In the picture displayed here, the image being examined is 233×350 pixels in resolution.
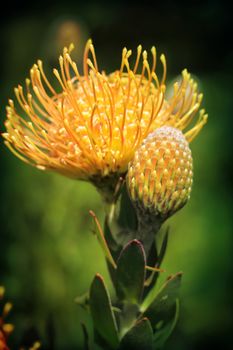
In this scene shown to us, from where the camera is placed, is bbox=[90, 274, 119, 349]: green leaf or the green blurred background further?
the green blurred background

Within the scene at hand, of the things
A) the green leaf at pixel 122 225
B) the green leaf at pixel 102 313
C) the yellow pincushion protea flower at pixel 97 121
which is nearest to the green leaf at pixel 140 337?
the green leaf at pixel 102 313

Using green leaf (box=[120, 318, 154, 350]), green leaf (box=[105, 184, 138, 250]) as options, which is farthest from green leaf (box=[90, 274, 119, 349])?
green leaf (box=[105, 184, 138, 250])

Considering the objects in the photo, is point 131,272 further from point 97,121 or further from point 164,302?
point 97,121

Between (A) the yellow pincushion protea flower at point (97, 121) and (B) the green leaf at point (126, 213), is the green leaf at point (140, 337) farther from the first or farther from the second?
(A) the yellow pincushion protea flower at point (97, 121)

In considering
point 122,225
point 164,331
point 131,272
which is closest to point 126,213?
point 122,225

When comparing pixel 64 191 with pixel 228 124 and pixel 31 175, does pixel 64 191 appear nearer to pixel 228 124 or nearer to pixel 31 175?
pixel 31 175

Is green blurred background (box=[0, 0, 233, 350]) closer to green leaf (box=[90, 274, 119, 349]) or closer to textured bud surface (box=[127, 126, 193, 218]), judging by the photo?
green leaf (box=[90, 274, 119, 349])

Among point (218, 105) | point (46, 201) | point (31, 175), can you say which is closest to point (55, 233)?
point (46, 201)
